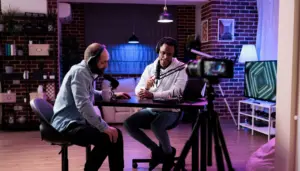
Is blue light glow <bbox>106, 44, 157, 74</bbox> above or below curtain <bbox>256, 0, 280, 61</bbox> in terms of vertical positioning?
below

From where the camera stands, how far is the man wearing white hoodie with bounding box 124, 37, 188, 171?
2922 millimetres

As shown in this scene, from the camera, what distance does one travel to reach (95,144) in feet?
7.98

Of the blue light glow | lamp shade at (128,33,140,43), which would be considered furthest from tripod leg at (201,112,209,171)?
the blue light glow

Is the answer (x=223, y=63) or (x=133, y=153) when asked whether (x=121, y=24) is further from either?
(x=223, y=63)

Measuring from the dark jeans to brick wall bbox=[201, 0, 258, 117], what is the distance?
378cm

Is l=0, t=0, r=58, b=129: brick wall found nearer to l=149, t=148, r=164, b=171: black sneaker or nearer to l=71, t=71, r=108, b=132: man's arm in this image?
l=149, t=148, r=164, b=171: black sneaker

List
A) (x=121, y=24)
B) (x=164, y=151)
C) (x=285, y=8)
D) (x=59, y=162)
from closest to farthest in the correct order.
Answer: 1. (x=285, y=8)
2. (x=164, y=151)
3. (x=59, y=162)
4. (x=121, y=24)

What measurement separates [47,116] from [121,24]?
4713 millimetres

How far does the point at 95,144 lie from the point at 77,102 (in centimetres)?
34

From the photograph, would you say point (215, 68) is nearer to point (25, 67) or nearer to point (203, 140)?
point (203, 140)

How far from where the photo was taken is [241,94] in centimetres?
610

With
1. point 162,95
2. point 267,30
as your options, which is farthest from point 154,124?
point 267,30

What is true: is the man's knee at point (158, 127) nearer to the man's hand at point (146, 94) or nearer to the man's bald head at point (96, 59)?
the man's hand at point (146, 94)

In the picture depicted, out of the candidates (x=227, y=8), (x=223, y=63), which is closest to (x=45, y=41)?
(x=227, y=8)
